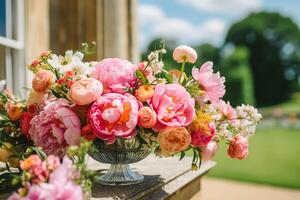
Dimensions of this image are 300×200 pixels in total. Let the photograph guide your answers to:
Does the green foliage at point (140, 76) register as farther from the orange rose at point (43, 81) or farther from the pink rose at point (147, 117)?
the orange rose at point (43, 81)

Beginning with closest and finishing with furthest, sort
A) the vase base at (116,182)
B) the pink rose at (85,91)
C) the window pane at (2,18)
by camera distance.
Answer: the pink rose at (85,91) < the vase base at (116,182) < the window pane at (2,18)

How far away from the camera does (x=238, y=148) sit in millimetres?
1294

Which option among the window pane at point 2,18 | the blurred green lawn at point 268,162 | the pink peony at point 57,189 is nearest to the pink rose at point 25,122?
the pink peony at point 57,189

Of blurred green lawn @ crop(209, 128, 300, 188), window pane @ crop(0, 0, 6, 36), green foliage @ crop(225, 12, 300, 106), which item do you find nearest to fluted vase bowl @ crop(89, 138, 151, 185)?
window pane @ crop(0, 0, 6, 36)

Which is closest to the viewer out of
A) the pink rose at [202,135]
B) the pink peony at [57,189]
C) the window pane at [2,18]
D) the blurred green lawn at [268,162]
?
the pink peony at [57,189]

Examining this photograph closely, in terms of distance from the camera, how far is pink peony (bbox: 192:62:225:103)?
1271 mm

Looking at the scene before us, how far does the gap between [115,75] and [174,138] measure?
23 cm

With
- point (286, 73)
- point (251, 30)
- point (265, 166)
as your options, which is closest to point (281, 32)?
point (251, 30)

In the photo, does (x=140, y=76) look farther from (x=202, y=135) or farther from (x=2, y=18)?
(x=2, y=18)

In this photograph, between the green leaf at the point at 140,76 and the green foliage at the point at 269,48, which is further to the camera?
the green foliage at the point at 269,48

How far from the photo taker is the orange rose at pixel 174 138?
116 cm

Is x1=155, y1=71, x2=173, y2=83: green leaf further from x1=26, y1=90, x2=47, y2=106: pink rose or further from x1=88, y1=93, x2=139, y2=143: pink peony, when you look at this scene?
x1=26, y1=90, x2=47, y2=106: pink rose

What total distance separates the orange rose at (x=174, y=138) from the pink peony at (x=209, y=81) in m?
0.17

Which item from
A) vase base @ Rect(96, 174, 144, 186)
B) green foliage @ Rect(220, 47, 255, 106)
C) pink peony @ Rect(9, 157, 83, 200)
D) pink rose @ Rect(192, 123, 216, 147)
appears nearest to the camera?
pink peony @ Rect(9, 157, 83, 200)
